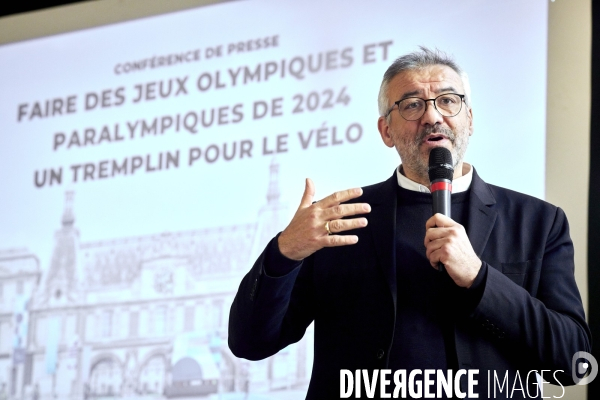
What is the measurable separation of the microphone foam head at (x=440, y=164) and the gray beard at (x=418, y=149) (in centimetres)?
13

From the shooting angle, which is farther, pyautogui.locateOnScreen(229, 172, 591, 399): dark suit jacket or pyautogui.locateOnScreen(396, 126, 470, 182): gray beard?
pyautogui.locateOnScreen(396, 126, 470, 182): gray beard

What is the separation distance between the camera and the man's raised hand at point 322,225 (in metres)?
1.97

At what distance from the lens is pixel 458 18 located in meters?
3.41

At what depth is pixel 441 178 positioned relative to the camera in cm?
208

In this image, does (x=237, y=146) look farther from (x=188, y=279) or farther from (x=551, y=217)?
(x=551, y=217)

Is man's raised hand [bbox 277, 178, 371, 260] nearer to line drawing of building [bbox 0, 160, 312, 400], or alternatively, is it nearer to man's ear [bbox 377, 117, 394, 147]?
man's ear [bbox 377, 117, 394, 147]

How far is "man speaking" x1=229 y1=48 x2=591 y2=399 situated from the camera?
1.98 metres

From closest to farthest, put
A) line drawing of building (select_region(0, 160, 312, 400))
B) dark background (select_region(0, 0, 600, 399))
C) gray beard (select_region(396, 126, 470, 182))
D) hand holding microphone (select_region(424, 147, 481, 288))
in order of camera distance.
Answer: hand holding microphone (select_region(424, 147, 481, 288)) → gray beard (select_region(396, 126, 470, 182)) → dark background (select_region(0, 0, 600, 399)) → line drawing of building (select_region(0, 160, 312, 400))

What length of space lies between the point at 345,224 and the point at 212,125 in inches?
76.9

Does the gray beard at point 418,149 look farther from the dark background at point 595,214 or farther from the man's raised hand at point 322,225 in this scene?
the dark background at point 595,214

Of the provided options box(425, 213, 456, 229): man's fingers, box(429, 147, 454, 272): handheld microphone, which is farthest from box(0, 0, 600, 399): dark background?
box(425, 213, 456, 229): man's fingers

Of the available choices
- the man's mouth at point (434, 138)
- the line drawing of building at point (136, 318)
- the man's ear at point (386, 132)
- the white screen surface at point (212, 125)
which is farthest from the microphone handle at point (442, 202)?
the line drawing of building at point (136, 318)

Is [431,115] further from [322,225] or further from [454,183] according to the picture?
[322,225]

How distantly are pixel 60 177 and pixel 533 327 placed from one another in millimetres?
2764
